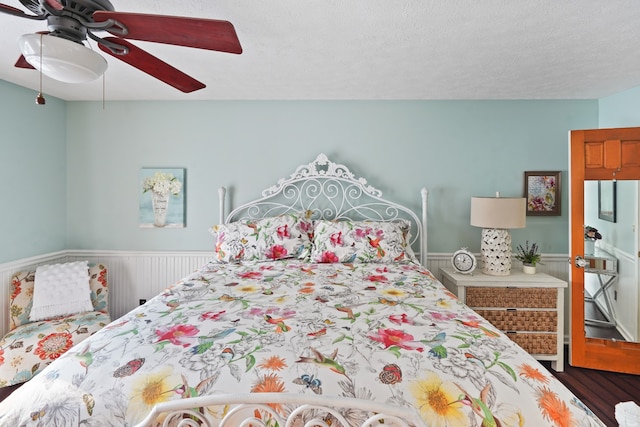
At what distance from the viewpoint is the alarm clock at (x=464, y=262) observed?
9.45ft

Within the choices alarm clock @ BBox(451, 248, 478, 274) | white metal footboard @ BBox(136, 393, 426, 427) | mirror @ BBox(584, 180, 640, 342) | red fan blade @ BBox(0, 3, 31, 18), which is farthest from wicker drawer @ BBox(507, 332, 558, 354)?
red fan blade @ BBox(0, 3, 31, 18)

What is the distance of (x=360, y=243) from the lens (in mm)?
2736

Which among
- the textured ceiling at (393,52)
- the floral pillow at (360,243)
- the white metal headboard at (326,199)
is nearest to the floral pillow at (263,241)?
the floral pillow at (360,243)

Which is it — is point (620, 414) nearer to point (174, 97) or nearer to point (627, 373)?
point (627, 373)

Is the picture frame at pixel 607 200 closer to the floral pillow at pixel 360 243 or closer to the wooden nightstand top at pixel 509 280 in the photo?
the wooden nightstand top at pixel 509 280

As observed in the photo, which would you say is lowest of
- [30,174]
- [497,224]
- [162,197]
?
[497,224]

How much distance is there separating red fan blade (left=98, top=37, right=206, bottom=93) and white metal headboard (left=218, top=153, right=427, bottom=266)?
4.78 ft

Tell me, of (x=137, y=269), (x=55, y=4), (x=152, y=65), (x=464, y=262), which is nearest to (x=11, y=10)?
(x=55, y=4)

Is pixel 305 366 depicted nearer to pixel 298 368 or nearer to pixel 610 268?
pixel 298 368

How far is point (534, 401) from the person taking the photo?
1.04 meters

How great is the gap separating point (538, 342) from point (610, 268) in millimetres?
842

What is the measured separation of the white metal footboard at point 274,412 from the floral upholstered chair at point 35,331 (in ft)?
7.17

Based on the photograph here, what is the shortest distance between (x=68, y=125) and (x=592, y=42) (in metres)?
4.45

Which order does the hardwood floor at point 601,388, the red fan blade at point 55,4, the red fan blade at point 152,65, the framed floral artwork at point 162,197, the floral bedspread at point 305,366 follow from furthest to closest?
the framed floral artwork at point 162,197
the hardwood floor at point 601,388
the red fan blade at point 152,65
the red fan blade at point 55,4
the floral bedspread at point 305,366
